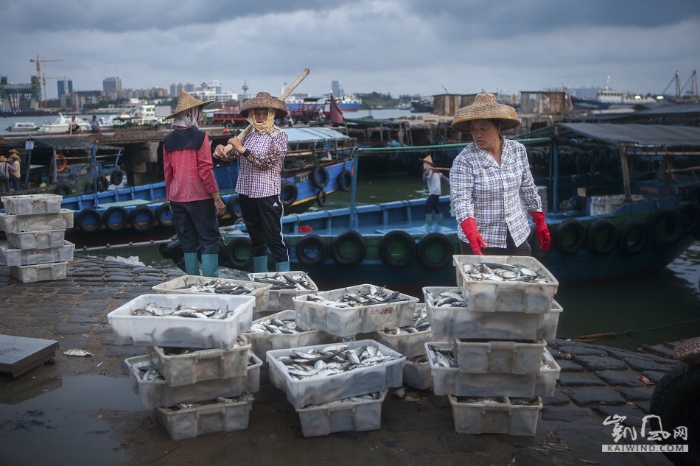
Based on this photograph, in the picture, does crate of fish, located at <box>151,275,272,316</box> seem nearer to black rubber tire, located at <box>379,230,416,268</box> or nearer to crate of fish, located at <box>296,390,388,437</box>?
crate of fish, located at <box>296,390,388,437</box>

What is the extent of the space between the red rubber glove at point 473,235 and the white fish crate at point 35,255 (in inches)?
197

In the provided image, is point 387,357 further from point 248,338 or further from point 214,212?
point 214,212

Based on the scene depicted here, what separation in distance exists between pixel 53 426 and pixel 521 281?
2.90m

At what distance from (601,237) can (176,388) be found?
9.80 meters

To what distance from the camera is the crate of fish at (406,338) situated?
4145 millimetres

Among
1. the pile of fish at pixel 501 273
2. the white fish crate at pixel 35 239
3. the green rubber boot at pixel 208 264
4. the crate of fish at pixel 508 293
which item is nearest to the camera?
the crate of fish at pixel 508 293

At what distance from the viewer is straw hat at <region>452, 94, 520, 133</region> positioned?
4.35 metres

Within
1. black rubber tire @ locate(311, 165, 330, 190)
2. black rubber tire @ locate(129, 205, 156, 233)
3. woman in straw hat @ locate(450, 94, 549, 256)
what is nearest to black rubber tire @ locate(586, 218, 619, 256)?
woman in straw hat @ locate(450, 94, 549, 256)

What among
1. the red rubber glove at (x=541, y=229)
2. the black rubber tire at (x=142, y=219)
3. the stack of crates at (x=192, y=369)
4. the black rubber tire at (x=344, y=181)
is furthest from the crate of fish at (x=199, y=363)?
the black rubber tire at (x=344, y=181)

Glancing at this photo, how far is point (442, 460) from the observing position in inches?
132

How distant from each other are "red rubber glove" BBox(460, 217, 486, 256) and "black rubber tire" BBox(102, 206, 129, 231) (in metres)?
13.7

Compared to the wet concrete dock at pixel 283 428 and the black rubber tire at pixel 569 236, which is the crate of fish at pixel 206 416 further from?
the black rubber tire at pixel 569 236

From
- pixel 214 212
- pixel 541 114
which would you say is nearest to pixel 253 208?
pixel 214 212

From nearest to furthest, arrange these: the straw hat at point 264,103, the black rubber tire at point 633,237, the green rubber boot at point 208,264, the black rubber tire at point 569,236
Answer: the straw hat at point 264,103 → the green rubber boot at point 208,264 → the black rubber tire at point 569,236 → the black rubber tire at point 633,237
